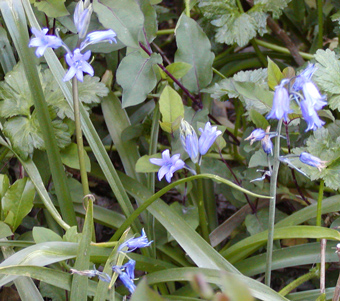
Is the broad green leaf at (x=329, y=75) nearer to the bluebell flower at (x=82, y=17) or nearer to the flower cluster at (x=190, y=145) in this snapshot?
the flower cluster at (x=190, y=145)

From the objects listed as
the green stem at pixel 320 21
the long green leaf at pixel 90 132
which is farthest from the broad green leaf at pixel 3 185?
the green stem at pixel 320 21

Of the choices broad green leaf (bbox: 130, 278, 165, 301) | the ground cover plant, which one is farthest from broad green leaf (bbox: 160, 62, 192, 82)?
broad green leaf (bbox: 130, 278, 165, 301)

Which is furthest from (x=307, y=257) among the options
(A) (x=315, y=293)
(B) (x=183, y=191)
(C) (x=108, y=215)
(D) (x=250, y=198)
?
(C) (x=108, y=215)

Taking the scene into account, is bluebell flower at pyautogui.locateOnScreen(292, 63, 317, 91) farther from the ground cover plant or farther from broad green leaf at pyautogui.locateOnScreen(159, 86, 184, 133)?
broad green leaf at pyautogui.locateOnScreen(159, 86, 184, 133)

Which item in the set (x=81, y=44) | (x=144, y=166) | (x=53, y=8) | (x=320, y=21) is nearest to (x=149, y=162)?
(x=144, y=166)

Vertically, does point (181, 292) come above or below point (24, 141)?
below

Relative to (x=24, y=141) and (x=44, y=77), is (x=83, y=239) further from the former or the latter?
(x=44, y=77)

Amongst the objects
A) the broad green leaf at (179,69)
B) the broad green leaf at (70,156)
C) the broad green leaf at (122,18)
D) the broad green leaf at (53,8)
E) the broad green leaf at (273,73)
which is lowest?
the broad green leaf at (70,156)
